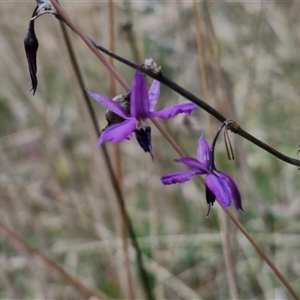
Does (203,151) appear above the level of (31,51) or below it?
below

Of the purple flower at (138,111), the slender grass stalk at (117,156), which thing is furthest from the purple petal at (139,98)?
the slender grass stalk at (117,156)

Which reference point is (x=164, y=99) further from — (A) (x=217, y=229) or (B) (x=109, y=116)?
(B) (x=109, y=116)

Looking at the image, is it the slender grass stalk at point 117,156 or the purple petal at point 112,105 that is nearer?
the purple petal at point 112,105

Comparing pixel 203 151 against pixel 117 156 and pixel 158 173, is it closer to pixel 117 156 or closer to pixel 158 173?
pixel 117 156

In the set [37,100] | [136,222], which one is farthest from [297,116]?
[37,100]

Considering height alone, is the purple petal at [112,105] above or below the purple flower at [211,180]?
above

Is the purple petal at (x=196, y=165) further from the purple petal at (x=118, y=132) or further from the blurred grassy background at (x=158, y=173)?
the blurred grassy background at (x=158, y=173)

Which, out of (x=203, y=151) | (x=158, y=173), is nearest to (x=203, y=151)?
(x=203, y=151)

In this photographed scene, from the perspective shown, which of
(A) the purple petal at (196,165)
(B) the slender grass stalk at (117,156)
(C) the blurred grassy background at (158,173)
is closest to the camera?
(A) the purple petal at (196,165)
